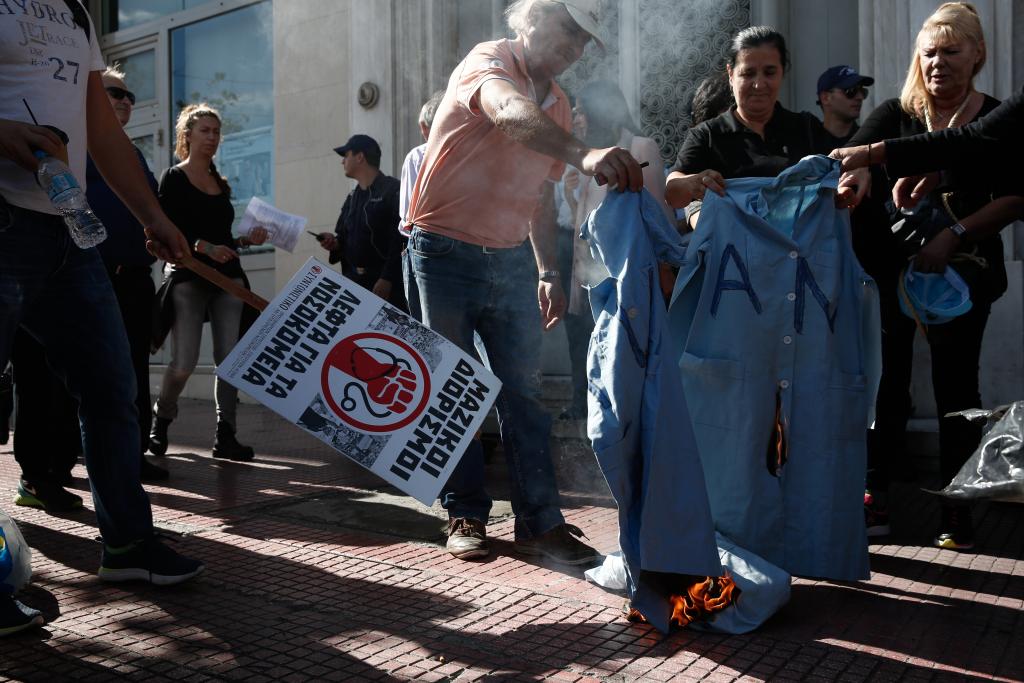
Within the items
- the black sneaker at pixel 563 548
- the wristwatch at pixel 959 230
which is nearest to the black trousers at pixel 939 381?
the wristwatch at pixel 959 230

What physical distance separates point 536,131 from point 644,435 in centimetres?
89

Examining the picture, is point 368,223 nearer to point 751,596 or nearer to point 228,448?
point 228,448

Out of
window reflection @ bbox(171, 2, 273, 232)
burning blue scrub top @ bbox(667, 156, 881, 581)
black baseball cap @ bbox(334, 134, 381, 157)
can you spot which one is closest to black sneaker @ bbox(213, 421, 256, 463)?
black baseball cap @ bbox(334, 134, 381, 157)

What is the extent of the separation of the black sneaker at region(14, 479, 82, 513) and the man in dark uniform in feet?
6.42

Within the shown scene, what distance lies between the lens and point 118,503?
288cm

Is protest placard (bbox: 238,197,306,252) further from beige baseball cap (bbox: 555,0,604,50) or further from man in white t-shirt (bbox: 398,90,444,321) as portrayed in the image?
beige baseball cap (bbox: 555,0,604,50)

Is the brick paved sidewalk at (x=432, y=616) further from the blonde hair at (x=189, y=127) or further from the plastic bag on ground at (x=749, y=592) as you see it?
the blonde hair at (x=189, y=127)

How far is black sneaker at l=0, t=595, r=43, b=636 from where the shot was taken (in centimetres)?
246

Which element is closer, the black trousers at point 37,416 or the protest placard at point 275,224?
the black trousers at point 37,416

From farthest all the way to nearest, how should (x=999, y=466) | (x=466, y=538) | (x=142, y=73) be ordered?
(x=142, y=73) → (x=466, y=538) → (x=999, y=466)

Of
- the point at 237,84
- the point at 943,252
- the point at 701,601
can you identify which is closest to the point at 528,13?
the point at 943,252

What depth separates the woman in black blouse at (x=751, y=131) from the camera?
3.44 meters

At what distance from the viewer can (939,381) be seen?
3.70 metres

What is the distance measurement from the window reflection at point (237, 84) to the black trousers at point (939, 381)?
688 centimetres
